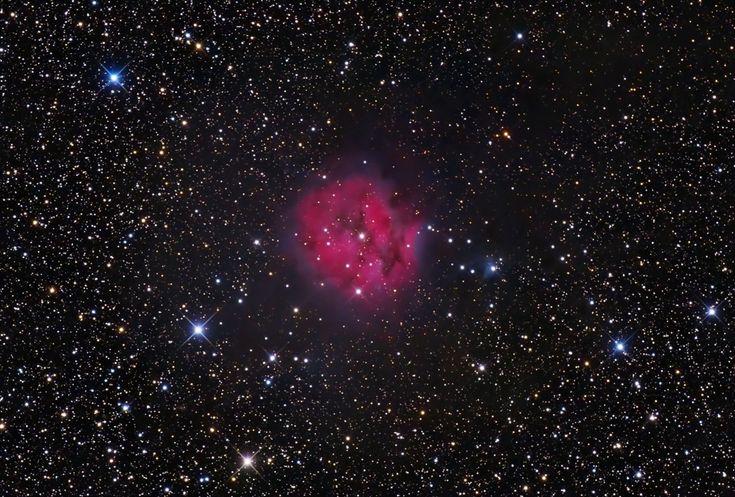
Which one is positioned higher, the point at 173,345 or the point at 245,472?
the point at 173,345

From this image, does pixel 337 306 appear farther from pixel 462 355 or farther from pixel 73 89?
pixel 73 89

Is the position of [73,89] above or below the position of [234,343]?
above

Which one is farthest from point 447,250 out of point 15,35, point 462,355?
point 15,35

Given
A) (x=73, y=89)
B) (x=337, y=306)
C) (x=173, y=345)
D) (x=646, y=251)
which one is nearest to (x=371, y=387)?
(x=337, y=306)

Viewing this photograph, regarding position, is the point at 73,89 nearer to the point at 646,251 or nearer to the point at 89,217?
the point at 89,217

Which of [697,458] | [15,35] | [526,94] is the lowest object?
[697,458]

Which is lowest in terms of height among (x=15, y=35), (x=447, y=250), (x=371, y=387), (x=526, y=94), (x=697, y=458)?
(x=697, y=458)
